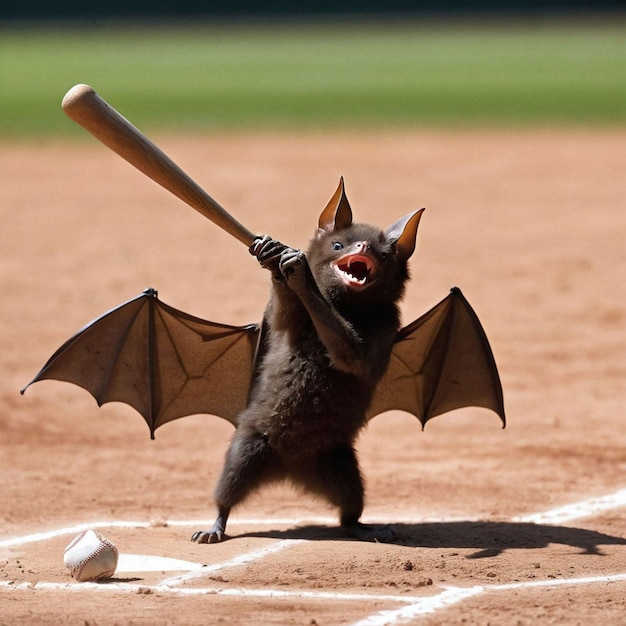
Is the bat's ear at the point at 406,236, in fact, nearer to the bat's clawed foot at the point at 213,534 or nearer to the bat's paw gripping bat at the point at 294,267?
the bat's paw gripping bat at the point at 294,267

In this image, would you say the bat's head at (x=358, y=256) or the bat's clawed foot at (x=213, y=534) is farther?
the bat's clawed foot at (x=213, y=534)

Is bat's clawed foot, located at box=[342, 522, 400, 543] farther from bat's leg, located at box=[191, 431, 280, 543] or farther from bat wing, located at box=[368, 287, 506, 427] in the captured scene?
bat wing, located at box=[368, 287, 506, 427]

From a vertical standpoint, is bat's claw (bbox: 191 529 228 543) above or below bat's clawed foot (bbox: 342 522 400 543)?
below

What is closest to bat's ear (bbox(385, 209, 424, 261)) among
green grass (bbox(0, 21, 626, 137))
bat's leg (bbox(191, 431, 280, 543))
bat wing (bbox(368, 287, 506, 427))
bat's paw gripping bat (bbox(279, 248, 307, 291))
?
bat wing (bbox(368, 287, 506, 427))

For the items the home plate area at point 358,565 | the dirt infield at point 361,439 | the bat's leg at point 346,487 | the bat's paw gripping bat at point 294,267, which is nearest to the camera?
the home plate area at point 358,565

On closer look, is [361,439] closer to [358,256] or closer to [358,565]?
[358,256]

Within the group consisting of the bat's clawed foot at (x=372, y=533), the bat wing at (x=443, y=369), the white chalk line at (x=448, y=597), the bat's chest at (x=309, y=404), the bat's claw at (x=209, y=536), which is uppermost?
the bat wing at (x=443, y=369)

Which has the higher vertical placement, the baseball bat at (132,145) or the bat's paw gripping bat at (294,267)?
the baseball bat at (132,145)

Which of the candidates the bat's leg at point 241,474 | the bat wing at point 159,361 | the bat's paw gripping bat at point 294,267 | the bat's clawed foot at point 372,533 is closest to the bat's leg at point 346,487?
the bat's clawed foot at point 372,533
